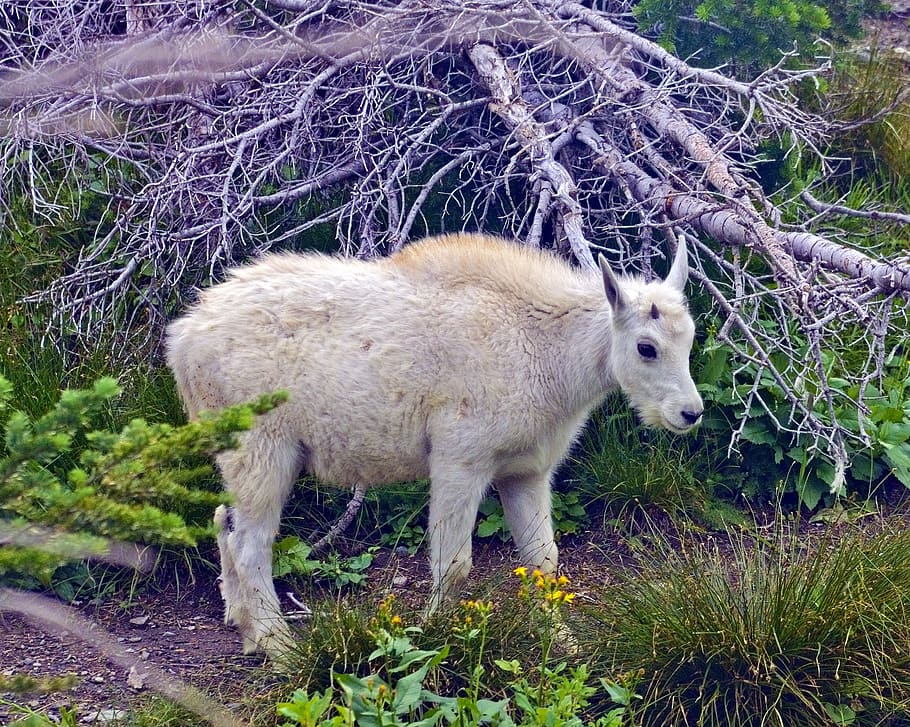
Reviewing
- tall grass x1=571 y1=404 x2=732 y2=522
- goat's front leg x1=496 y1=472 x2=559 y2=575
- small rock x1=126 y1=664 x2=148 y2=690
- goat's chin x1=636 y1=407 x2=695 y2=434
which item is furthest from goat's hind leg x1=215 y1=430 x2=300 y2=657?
tall grass x1=571 y1=404 x2=732 y2=522

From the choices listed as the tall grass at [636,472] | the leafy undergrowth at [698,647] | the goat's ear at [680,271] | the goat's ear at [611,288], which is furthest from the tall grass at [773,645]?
the tall grass at [636,472]

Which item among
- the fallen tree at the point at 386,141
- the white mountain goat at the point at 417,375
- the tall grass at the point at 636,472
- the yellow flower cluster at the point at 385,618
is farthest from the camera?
the tall grass at the point at 636,472

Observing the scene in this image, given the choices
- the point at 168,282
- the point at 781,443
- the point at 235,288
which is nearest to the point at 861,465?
the point at 781,443

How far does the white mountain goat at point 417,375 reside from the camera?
5395 millimetres

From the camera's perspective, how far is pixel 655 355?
5398mm

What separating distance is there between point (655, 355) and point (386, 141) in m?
2.64

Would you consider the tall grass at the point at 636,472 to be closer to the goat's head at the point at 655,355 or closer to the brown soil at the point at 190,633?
the brown soil at the point at 190,633

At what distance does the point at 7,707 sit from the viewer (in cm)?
478

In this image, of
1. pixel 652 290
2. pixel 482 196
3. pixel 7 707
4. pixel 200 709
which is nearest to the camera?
pixel 200 709

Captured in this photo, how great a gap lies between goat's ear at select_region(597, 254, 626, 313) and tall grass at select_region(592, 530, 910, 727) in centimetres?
134

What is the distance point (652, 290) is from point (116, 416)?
3311 mm

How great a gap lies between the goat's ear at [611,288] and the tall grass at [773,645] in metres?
1.34

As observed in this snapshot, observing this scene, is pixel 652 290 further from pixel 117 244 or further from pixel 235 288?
pixel 117 244

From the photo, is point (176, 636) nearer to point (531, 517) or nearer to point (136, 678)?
point (136, 678)
